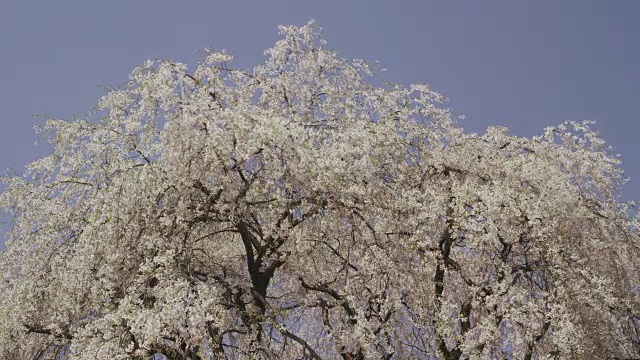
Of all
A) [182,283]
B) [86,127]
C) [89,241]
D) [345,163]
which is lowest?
[182,283]

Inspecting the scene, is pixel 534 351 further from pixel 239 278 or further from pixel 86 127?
pixel 86 127

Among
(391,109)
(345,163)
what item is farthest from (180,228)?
(391,109)

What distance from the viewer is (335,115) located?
9.14 metres

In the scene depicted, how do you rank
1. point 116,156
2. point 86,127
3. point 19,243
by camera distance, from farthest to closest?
point 19,243 → point 86,127 → point 116,156

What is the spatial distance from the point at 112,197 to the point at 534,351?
6448mm

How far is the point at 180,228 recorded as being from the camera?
25.0 feet

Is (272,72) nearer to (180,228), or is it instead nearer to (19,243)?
(180,228)

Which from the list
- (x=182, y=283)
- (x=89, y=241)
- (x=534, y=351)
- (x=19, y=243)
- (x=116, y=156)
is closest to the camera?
(x=182, y=283)

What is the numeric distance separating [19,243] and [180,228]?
9.85ft

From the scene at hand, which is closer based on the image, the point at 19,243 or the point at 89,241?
the point at 89,241

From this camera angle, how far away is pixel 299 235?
7867mm

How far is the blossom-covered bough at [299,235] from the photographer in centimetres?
733

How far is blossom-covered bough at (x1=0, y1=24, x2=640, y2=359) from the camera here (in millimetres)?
7332

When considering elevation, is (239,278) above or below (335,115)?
below
